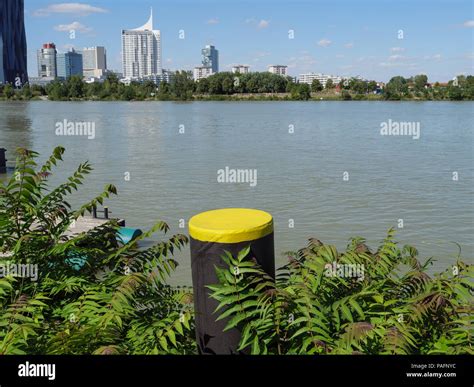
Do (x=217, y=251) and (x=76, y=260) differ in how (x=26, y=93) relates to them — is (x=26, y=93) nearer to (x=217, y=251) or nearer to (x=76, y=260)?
(x=76, y=260)

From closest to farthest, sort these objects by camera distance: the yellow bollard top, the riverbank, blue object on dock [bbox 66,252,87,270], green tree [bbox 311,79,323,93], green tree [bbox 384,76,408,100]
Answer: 1. the yellow bollard top
2. blue object on dock [bbox 66,252,87,270]
3. green tree [bbox 384,76,408,100]
4. the riverbank
5. green tree [bbox 311,79,323,93]

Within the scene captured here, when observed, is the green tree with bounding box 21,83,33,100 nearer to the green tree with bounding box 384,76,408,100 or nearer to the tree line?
the tree line

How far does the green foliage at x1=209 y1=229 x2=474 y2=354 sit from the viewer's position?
3.52 metres

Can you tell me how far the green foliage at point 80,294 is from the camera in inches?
149

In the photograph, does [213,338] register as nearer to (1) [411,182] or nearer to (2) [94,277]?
(2) [94,277]

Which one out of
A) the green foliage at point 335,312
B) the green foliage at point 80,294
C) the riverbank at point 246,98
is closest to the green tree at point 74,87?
the riverbank at point 246,98

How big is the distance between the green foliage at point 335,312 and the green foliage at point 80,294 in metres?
0.57

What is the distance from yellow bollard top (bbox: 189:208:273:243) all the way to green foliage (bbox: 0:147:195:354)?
0.77m

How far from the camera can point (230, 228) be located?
348 cm

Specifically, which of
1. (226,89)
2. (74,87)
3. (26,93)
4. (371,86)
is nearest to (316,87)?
(371,86)

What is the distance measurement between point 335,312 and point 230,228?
1.04 metres

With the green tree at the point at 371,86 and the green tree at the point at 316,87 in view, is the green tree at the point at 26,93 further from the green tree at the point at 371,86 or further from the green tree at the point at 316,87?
the green tree at the point at 371,86

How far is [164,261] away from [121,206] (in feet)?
71.0

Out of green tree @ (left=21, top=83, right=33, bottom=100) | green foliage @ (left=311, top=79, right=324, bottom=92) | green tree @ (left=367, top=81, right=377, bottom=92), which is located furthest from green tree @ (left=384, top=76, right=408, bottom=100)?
green tree @ (left=21, top=83, right=33, bottom=100)
